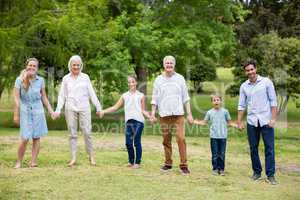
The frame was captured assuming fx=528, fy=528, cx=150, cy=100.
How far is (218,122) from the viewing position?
9195mm

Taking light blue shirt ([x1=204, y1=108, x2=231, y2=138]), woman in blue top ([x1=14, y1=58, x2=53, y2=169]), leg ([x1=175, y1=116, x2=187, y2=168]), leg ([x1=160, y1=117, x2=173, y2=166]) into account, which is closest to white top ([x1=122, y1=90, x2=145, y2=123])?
leg ([x1=160, y1=117, x2=173, y2=166])

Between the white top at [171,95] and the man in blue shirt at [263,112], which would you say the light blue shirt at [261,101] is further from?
the white top at [171,95]

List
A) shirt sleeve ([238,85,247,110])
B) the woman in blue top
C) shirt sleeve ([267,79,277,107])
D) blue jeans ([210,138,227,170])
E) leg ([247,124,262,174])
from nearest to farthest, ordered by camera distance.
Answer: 1. shirt sleeve ([267,79,277,107])
2. leg ([247,124,262,174])
3. shirt sleeve ([238,85,247,110])
4. the woman in blue top
5. blue jeans ([210,138,227,170])

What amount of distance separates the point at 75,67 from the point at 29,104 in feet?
3.34

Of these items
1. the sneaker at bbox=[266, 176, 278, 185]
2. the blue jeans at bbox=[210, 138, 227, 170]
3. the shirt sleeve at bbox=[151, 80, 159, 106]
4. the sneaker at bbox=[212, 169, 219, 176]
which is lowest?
the sneaker at bbox=[266, 176, 278, 185]

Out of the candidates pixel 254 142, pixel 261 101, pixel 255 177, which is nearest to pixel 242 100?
pixel 261 101

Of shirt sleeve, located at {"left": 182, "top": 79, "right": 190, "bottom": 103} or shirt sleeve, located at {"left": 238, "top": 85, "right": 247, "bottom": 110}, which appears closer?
shirt sleeve, located at {"left": 238, "top": 85, "right": 247, "bottom": 110}

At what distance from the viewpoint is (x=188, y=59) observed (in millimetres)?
27328

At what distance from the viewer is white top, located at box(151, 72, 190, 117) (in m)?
8.86

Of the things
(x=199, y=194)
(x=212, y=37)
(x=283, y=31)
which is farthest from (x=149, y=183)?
(x=283, y=31)

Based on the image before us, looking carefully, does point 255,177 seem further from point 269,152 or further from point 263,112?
point 263,112

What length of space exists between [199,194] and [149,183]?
94cm

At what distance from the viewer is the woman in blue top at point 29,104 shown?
29.4 ft

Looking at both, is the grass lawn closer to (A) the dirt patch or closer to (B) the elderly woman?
(A) the dirt patch
